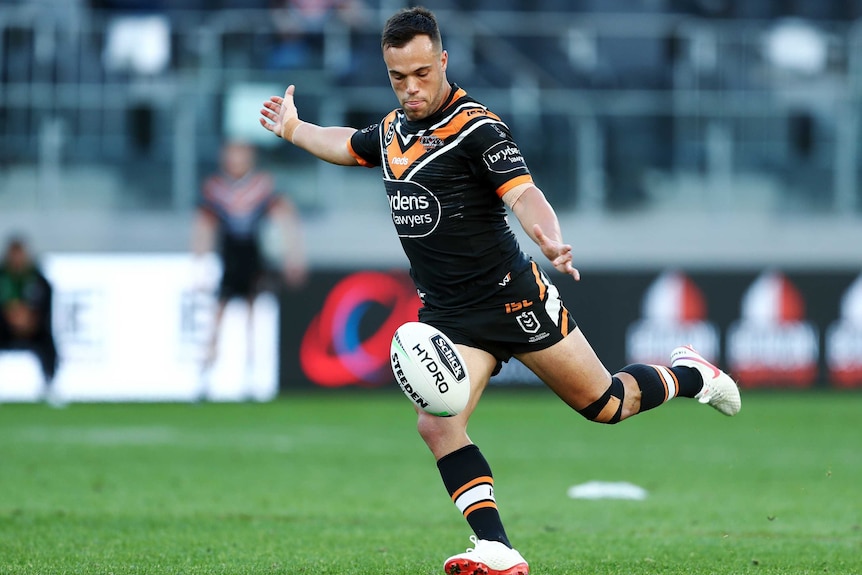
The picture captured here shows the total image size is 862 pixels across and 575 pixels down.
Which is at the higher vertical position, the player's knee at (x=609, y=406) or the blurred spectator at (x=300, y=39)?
the blurred spectator at (x=300, y=39)

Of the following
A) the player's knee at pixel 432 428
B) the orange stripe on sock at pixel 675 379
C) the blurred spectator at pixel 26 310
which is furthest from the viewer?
the blurred spectator at pixel 26 310

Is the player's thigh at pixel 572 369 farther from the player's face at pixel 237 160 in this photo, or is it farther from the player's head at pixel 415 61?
the player's face at pixel 237 160

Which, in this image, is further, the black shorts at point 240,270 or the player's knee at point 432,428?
the black shorts at point 240,270

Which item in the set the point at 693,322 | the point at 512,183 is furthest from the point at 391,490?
the point at 693,322

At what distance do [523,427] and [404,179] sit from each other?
8.06m

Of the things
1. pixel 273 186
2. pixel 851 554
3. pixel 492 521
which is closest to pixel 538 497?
pixel 851 554

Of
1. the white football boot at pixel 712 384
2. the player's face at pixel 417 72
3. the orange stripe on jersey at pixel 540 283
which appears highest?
the player's face at pixel 417 72

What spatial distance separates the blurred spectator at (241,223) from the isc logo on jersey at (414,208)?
1001cm

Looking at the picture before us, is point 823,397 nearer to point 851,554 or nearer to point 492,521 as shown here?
point 851,554

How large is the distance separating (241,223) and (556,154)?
3.87 metres

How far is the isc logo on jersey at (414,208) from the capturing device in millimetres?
5875

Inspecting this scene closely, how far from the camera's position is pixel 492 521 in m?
5.78

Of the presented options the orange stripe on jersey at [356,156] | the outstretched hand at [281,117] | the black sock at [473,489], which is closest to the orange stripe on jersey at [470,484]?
the black sock at [473,489]

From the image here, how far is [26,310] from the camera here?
15.7 m
